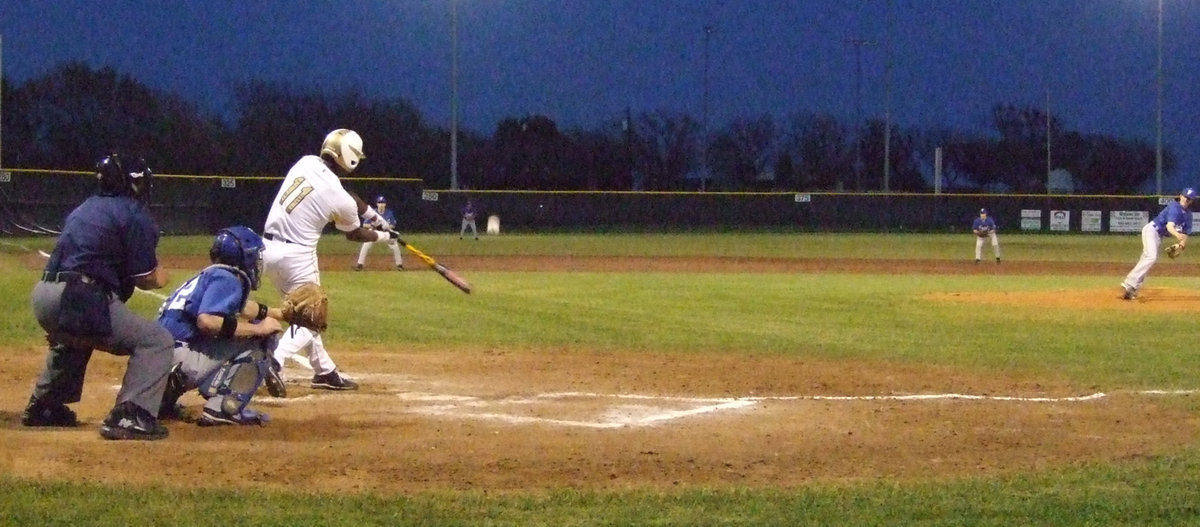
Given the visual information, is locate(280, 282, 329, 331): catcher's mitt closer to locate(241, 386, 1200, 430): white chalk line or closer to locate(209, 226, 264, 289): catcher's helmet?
locate(209, 226, 264, 289): catcher's helmet

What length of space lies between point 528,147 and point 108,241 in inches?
2670

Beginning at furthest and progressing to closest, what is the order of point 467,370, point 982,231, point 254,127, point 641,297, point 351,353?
point 254,127 → point 982,231 → point 641,297 → point 351,353 → point 467,370

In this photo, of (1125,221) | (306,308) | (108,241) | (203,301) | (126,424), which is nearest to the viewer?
(108,241)

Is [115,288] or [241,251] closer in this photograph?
[115,288]

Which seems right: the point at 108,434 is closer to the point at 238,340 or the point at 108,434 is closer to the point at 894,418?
the point at 238,340

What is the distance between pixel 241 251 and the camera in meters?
7.22

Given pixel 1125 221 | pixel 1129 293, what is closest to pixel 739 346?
pixel 1129 293

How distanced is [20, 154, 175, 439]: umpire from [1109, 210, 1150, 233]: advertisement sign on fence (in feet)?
162

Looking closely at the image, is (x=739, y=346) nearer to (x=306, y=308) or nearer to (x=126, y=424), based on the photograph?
(x=306, y=308)

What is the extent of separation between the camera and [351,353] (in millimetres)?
11797

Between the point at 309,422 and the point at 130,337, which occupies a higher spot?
the point at 130,337

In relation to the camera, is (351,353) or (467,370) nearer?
(467,370)

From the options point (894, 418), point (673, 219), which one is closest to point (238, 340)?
point (894, 418)

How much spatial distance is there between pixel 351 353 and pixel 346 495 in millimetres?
6196
